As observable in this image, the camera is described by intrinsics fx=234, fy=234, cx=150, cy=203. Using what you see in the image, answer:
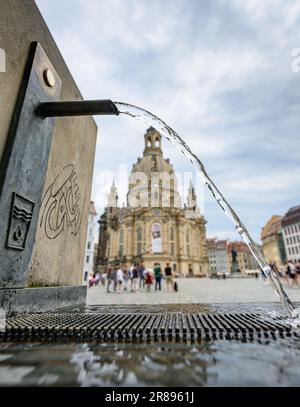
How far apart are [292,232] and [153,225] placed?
127 ft

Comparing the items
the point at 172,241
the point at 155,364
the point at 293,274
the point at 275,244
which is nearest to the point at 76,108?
the point at 155,364

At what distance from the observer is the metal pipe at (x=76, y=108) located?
3.19 metres

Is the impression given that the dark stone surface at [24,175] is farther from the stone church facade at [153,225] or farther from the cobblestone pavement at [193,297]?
the stone church facade at [153,225]

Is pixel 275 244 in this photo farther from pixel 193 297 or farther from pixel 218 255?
pixel 193 297

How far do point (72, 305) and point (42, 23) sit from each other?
452cm

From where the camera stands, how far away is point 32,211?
3.12m

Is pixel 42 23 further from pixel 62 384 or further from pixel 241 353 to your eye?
pixel 241 353

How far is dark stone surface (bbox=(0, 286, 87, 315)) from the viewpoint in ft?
8.61

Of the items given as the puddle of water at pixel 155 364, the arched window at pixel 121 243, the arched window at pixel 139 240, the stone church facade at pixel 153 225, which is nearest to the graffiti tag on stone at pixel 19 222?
the puddle of water at pixel 155 364

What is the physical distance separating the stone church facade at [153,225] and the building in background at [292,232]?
2266cm

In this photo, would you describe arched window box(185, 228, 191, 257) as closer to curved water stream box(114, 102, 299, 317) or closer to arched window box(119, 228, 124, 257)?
arched window box(119, 228, 124, 257)

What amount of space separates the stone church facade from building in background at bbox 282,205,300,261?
22.7 metres

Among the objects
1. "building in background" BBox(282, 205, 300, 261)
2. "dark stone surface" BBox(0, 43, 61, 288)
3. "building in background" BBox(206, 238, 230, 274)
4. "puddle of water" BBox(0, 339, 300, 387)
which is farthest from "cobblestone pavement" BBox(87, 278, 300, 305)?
"building in background" BBox(206, 238, 230, 274)

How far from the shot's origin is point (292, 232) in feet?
208
